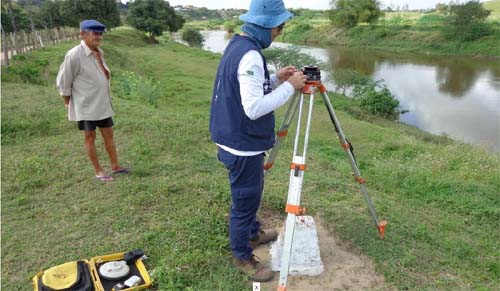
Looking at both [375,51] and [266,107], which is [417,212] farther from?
[375,51]

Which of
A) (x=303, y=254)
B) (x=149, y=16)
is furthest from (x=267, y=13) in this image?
(x=149, y=16)

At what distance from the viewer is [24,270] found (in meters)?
2.89

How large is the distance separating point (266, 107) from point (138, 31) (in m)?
39.1

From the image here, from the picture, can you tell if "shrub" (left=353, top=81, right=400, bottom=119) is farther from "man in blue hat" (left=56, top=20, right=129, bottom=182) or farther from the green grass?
the green grass

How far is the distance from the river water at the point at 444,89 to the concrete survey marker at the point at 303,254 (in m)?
11.0

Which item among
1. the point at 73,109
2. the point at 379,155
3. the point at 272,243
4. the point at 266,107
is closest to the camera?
the point at 266,107

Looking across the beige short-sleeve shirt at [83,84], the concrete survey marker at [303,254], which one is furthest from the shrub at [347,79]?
the concrete survey marker at [303,254]

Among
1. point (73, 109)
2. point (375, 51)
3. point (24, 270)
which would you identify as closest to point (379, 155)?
point (73, 109)

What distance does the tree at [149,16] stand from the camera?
36594mm

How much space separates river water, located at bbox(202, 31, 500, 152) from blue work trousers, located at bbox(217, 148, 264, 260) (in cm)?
1150

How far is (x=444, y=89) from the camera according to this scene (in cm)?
2212

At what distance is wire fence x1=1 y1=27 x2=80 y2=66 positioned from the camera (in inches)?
519

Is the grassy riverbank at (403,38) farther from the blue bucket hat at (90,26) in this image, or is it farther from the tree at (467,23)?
the blue bucket hat at (90,26)

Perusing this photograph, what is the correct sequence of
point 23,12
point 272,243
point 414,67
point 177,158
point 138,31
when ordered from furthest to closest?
point 138,31
point 414,67
point 23,12
point 177,158
point 272,243
